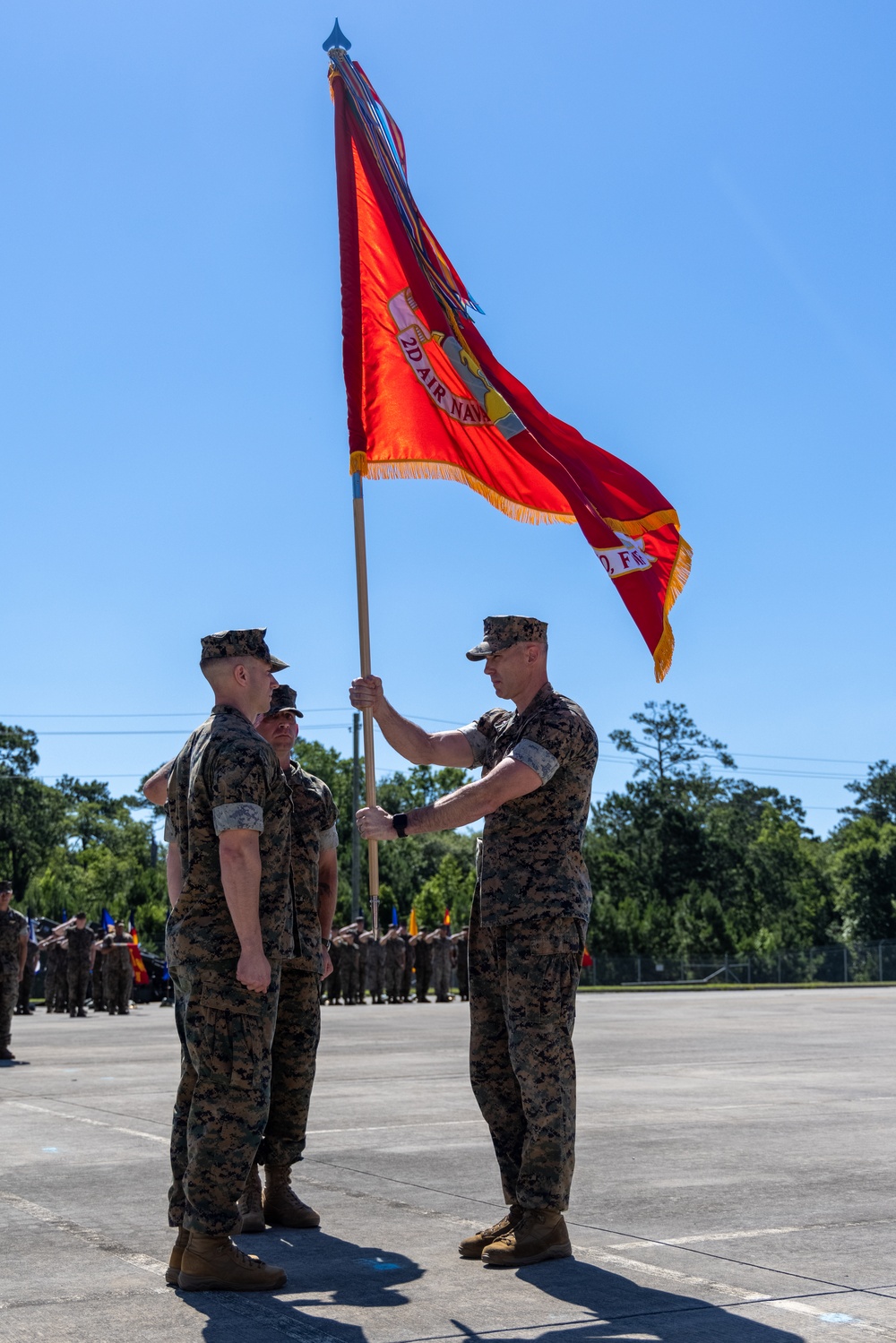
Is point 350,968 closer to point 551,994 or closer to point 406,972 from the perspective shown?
point 406,972

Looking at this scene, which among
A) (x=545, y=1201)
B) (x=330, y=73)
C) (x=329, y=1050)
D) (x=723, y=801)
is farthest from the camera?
(x=723, y=801)

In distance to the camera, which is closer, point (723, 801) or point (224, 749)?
point (224, 749)

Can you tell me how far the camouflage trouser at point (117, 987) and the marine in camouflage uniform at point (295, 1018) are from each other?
22905 millimetres

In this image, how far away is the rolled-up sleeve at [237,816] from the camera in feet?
15.9

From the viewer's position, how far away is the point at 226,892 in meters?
4.82

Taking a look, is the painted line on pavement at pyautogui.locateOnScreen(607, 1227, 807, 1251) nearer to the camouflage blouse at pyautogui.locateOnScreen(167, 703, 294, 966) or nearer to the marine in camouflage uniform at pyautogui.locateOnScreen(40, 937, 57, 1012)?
the camouflage blouse at pyautogui.locateOnScreen(167, 703, 294, 966)

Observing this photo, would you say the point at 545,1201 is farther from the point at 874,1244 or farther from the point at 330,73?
the point at 330,73

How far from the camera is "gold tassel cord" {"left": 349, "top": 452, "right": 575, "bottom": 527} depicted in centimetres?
712

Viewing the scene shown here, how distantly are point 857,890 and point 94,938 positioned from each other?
5755cm

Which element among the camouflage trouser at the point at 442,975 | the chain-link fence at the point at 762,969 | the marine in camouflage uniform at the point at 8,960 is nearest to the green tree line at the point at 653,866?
the chain-link fence at the point at 762,969

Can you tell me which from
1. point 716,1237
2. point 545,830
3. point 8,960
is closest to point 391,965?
point 8,960

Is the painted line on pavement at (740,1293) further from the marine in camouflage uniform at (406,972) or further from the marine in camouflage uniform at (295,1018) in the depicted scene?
the marine in camouflage uniform at (406,972)

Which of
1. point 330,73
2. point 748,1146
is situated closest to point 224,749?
point 330,73

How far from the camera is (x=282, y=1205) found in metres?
6.02
